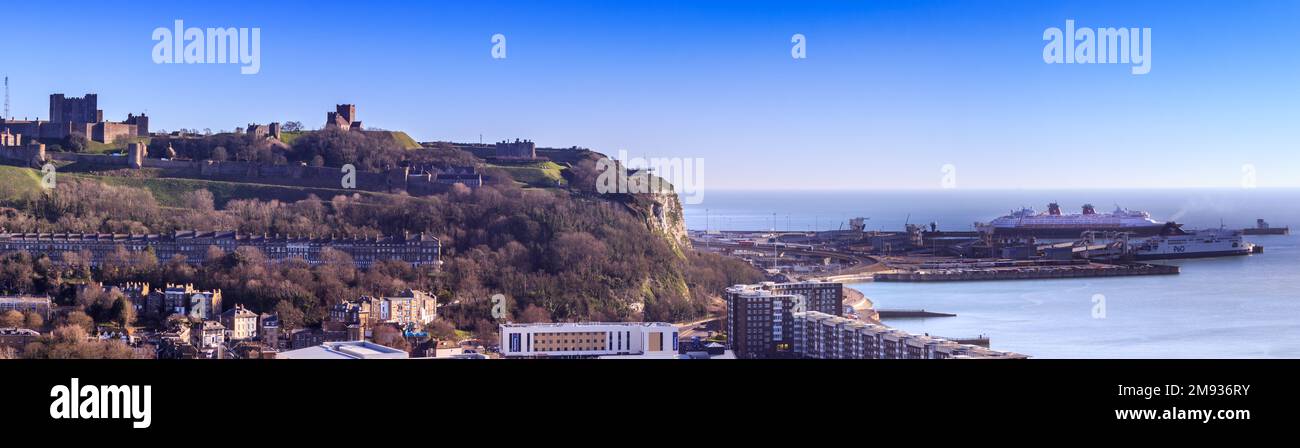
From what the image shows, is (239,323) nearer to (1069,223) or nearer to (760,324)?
(760,324)

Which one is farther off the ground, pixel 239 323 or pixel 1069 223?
pixel 1069 223

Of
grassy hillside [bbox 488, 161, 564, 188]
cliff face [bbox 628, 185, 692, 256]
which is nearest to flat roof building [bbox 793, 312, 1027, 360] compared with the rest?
cliff face [bbox 628, 185, 692, 256]
